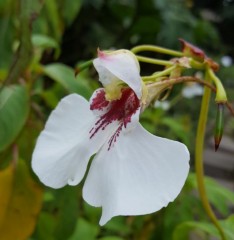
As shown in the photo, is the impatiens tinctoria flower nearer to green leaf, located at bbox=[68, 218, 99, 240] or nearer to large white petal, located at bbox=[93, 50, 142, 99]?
large white petal, located at bbox=[93, 50, 142, 99]

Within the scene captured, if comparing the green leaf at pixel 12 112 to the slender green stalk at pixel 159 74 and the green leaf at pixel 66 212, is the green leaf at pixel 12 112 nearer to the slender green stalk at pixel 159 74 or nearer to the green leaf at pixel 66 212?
the green leaf at pixel 66 212

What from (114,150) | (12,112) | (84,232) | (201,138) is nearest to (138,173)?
(114,150)

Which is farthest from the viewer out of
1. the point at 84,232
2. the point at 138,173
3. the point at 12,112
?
the point at 84,232

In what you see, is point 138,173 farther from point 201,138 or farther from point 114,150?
point 201,138

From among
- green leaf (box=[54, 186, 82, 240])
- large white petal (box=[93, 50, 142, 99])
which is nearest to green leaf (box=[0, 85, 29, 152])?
green leaf (box=[54, 186, 82, 240])

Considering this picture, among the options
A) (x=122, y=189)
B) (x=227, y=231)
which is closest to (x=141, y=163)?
(x=122, y=189)

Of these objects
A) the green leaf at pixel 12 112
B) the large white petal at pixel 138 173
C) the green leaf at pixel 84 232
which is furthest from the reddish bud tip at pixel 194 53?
the green leaf at pixel 84 232
